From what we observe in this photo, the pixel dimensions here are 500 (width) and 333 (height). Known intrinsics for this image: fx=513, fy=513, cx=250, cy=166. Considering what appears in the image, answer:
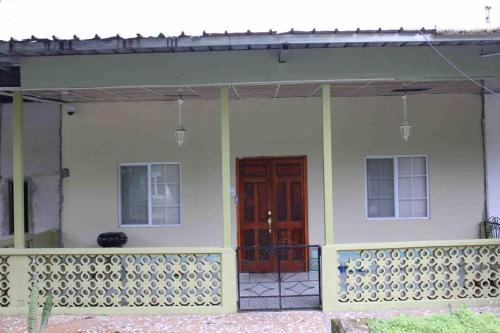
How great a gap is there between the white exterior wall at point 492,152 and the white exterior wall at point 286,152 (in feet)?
0.51

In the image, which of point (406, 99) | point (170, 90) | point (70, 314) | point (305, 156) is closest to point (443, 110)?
point (406, 99)

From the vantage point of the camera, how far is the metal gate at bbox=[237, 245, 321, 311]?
7.52 m

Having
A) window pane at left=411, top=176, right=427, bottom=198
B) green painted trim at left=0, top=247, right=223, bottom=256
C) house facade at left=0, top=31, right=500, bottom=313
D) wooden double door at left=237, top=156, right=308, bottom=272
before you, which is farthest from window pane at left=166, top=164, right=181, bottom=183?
window pane at left=411, top=176, right=427, bottom=198

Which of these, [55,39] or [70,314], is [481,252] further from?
[55,39]

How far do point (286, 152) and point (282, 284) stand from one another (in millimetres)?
2542

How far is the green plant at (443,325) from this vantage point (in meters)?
4.14

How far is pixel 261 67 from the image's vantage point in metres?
7.15

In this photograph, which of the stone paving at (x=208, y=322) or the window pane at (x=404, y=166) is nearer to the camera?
the stone paving at (x=208, y=322)

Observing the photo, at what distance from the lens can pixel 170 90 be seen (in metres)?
8.40

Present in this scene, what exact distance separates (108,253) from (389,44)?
4.86 metres

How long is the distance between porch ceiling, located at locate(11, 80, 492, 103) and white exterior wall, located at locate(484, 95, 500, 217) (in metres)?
0.47

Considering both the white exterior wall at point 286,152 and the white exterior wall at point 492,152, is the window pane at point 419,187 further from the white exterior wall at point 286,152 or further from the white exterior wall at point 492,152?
the white exterior wall at point 492,152

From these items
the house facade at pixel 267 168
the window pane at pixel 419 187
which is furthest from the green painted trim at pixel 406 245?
the window pane at pixel 419 187

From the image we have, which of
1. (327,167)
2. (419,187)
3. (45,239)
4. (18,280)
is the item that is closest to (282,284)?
(327,167)
